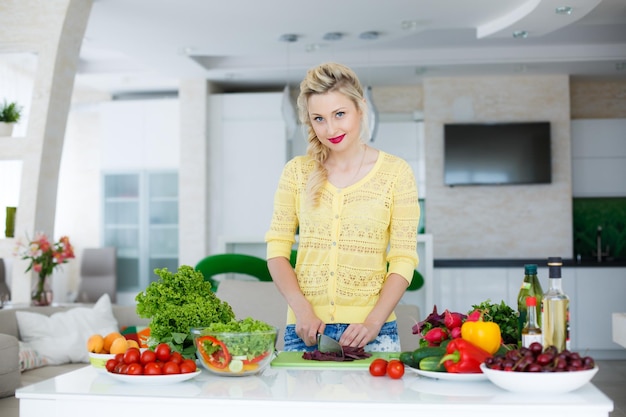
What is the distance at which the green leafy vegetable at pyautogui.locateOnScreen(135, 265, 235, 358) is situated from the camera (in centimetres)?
190

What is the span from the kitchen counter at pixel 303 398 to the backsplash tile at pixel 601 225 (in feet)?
26.0

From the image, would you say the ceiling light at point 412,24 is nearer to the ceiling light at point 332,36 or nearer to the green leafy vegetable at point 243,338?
the ceiling light at point 332,36

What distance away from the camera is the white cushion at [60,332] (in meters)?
4.67

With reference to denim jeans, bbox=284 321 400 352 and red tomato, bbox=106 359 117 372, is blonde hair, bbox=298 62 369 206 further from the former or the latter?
Answer: red tomato, bbox=106 359 117 372

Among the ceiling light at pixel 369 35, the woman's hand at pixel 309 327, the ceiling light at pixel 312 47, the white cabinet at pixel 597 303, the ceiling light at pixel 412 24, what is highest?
the ceiling light at pixel 312 47

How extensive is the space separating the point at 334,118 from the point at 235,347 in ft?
2.25

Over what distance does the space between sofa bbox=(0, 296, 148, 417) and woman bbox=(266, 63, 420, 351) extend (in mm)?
1898

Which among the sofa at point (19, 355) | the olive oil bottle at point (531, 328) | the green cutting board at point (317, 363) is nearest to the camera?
the olive oil bottle at point (531, 328)

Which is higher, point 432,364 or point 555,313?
point 555,313

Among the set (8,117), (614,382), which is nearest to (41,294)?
(8,117)

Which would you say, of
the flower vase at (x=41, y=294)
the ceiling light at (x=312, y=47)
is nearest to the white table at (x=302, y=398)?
the flower vase at (x=41, y=294)

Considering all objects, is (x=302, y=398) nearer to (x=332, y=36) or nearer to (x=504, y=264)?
(x=332, y=36)

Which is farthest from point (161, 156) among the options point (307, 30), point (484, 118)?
point (484, 118)

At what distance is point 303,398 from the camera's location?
1.56 metres
